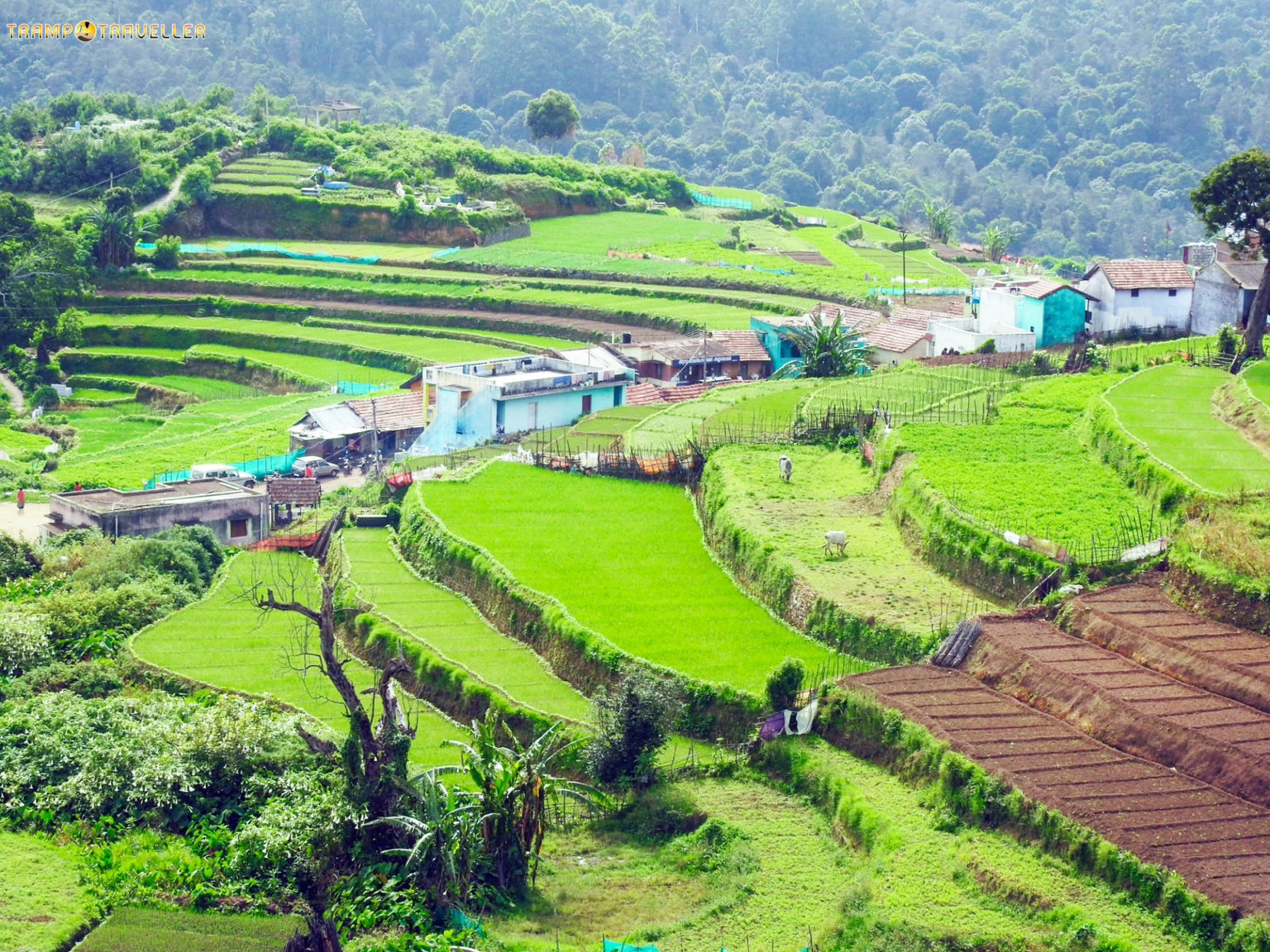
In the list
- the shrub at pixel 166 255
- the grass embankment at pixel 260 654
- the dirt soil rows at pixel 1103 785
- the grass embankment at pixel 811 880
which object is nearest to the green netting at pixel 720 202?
the shrub at pixel 166 255

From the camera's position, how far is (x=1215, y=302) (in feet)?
156

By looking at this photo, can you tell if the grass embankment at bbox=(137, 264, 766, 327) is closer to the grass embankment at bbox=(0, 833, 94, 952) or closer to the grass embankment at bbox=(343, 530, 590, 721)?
the grass embankment at bbox=(343, 530, 590, 721)

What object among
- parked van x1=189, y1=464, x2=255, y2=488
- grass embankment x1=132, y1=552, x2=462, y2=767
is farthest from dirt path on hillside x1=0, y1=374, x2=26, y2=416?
grass embankment x1=132, y1=552, x2=462, y2=767

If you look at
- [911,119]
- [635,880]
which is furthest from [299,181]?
[911,119]

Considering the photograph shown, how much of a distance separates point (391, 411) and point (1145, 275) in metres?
22.1

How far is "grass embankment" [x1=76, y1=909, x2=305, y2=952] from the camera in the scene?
2155cm

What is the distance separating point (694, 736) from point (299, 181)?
61.4 metres

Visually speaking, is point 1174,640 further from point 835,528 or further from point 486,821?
point 486,821

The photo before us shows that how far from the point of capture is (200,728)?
2673 cm

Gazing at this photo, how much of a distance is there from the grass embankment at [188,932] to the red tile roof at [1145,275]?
33.9 m

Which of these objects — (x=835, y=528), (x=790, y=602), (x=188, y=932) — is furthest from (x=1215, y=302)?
(x=188, y=932)

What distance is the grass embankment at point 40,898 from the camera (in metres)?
21.7

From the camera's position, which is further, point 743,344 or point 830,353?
point 743,344

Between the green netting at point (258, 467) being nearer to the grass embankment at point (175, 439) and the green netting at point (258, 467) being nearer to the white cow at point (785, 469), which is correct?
the grass embankment at point (175, 439)
